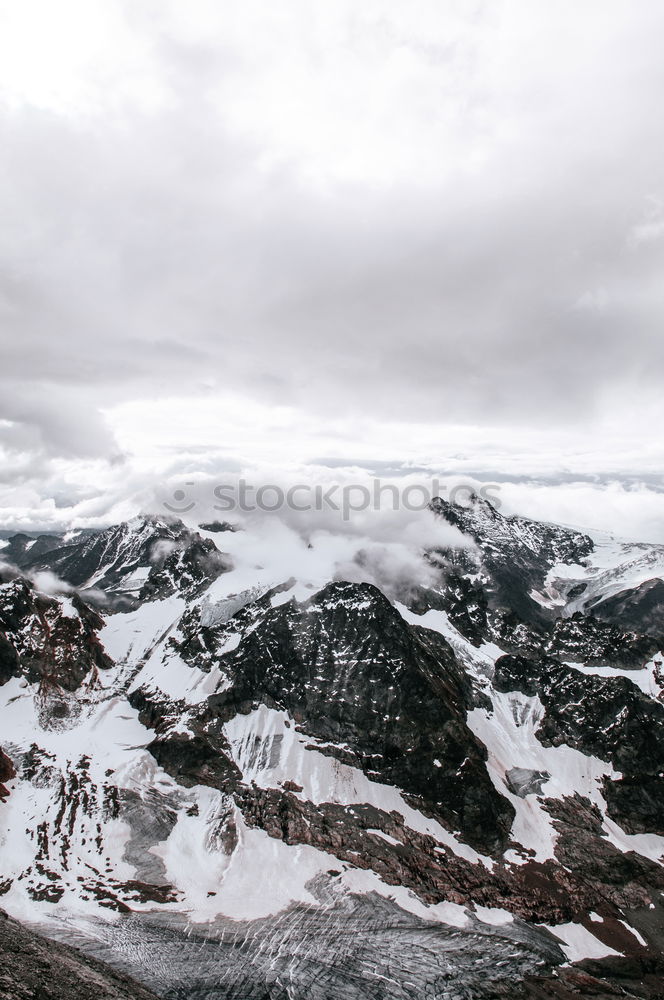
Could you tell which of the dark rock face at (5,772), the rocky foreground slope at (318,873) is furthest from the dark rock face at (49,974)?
the dark rock face at (5,772)

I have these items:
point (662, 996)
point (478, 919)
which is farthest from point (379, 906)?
point (662, 996)

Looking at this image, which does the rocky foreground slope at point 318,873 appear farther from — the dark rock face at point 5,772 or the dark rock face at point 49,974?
the dark rock face at point 49,974

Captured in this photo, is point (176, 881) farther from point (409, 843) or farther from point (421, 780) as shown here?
point (421, 780)

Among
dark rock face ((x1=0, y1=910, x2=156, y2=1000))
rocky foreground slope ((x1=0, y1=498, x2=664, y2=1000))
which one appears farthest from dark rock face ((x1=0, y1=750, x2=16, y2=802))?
dark rock face ((x1=0, y1=910, x2=156, y2=1000))

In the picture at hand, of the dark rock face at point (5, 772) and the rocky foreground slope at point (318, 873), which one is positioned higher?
the dark rock face at point (5, 772)

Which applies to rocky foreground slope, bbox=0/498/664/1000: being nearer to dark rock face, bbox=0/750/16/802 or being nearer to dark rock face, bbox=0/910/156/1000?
dark rock face, bbox=0/750/16/802

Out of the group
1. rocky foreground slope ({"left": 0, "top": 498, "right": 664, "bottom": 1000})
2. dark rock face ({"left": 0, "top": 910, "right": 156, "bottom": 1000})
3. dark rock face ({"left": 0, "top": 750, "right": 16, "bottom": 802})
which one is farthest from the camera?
dark rock face ({"left": 0, "top": 750, "right": 16, "bottom": 802})

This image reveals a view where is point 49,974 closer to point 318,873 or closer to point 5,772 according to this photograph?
point 318,873

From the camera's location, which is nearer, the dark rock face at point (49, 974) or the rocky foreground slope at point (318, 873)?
the dark rock face at point (49, 974)
